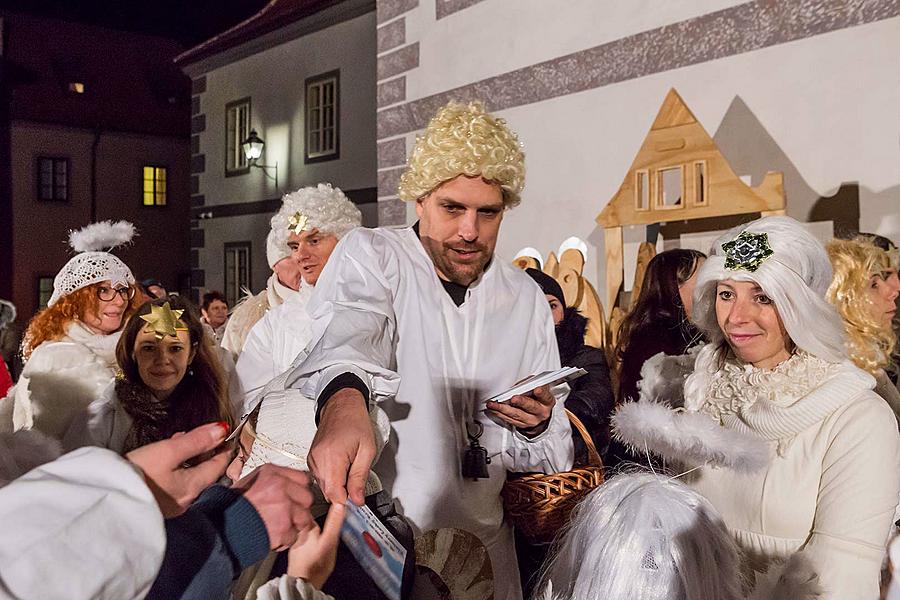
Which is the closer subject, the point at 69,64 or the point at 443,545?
the point at 443,545

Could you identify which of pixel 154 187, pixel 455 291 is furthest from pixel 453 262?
pixel 154 187

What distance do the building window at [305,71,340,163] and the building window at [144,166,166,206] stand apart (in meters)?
8.87

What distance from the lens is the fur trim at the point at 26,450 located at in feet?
7.52

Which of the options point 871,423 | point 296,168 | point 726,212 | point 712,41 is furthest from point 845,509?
point 296,168

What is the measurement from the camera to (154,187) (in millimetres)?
23406

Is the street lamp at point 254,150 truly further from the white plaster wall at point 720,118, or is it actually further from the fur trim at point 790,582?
the fur trim at point 790,582

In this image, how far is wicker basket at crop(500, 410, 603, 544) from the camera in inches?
93.8

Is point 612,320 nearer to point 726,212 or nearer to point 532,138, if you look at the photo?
point 726,212

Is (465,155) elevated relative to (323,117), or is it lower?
lower

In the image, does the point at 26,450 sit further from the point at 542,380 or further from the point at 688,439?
the point at 688,439

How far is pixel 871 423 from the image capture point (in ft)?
6.95

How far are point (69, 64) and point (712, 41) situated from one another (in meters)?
21.9

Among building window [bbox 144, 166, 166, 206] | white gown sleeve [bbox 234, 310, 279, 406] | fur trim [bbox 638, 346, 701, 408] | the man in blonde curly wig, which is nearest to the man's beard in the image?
the man in blonde curly wig

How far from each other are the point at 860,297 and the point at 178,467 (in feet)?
11.2
